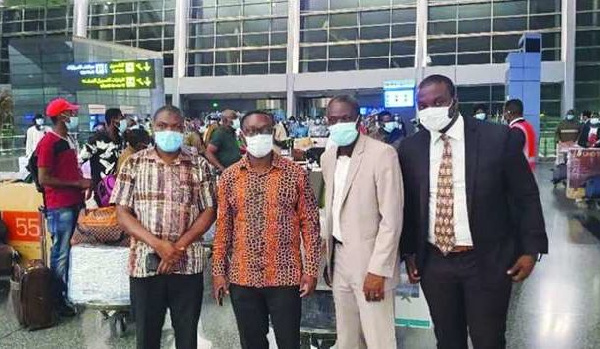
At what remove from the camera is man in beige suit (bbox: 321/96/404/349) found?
302 cm

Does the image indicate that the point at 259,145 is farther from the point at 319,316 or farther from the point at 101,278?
the point at 101,278

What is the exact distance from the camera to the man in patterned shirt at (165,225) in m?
3.39

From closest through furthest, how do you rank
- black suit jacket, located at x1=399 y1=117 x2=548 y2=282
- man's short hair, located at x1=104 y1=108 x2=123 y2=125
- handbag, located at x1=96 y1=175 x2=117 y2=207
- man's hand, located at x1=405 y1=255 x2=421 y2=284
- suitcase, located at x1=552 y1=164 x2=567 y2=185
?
black suit jacket, located at x1=399 y1=117 x2=548 y2=282, man's hand, located at x1=405 y1=255 x2=421 y2=284, handbag, located at x1=96 y1=175 x2=117 y2=207, man's short hair, located at x1=104 y1=108 x2=123 y2=125, suitcase, located at x1=552 y1=164 x2=567 y2=185

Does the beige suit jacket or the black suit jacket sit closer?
the black suit jacket

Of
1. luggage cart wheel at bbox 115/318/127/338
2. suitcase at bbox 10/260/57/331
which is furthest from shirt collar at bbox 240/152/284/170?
suitcase at bbox 10/260/57/331

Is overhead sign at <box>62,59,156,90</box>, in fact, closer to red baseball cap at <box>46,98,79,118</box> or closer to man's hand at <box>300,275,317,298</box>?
red baseball cap at <box>46,98,79,118</box>

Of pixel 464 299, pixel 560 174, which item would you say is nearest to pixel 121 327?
pixel 464 299

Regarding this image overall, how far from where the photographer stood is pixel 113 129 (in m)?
6.42

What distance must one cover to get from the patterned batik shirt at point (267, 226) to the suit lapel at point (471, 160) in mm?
784

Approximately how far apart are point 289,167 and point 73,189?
8.75 ft

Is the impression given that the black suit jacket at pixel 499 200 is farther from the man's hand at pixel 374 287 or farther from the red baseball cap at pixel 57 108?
the red baseball cap at pixel 57 108

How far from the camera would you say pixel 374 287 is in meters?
3.06

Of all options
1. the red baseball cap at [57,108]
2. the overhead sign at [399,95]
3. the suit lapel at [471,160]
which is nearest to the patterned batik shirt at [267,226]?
the suit lapel at [471,160]

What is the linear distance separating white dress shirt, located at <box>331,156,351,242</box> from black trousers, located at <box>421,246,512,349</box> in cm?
47
